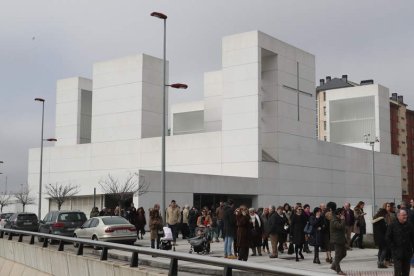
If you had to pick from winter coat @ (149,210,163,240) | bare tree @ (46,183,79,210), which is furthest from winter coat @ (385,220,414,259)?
bare tree @ (46,183,79,210)

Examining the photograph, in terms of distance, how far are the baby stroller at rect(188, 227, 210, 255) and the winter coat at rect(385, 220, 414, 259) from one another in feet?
32.2

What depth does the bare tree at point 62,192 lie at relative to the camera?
50237mm

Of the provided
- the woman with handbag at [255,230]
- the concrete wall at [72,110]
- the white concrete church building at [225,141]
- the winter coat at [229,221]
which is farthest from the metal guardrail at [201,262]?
the concrete wall at [72,110]

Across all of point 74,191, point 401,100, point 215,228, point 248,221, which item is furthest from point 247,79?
point 401,100

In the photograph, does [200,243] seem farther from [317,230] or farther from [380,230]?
[380,230]

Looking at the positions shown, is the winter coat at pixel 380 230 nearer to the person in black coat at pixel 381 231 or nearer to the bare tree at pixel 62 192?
the person in black coat at pixel 381 231

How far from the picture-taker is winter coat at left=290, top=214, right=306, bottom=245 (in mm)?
17656

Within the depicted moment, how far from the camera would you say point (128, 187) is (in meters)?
41.7

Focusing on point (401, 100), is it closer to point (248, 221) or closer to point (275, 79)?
point (275, 79)

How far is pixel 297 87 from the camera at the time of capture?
54156 mm

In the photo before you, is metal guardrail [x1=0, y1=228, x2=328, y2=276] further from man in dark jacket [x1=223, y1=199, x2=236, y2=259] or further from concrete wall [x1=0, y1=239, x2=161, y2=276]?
man in dark jacket [x1=223, y1=199, x2=236, y2=259]

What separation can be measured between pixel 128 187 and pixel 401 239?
32.6 metres

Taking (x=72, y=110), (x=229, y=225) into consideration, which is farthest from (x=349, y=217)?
(x=72, y=110)

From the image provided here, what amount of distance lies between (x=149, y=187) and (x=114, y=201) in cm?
541
